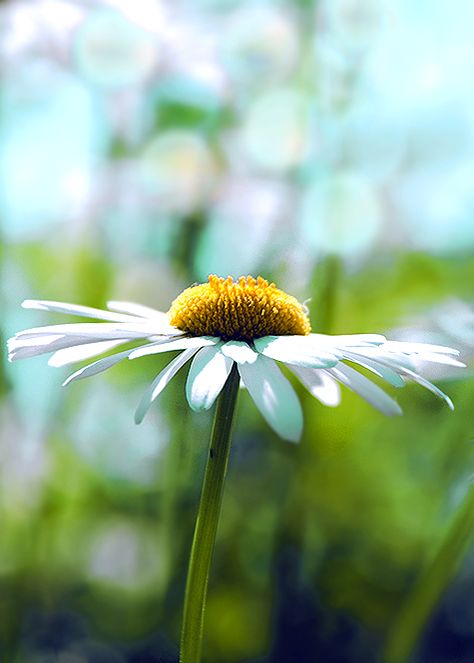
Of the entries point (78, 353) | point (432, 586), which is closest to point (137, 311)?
point (78, 353)

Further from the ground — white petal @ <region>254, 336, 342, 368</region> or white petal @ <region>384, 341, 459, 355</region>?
white petal @ <region>384, 341, 459, 355</region>

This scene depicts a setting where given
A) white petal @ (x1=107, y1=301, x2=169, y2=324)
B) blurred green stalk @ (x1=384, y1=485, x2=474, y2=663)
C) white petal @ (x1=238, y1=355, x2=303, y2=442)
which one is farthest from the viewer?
blurred green stalk @ (x1=384, y1=485, x2=474, y2=663)

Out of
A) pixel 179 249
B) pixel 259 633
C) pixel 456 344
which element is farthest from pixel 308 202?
pixel 259 633

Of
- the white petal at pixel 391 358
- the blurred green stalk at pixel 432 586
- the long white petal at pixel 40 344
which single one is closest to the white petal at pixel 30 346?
the long white petal at pixel 40 344

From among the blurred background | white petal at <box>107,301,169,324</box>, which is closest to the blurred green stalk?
the blurred background

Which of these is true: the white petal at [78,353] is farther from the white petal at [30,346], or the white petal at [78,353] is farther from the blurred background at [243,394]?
the blurred background at [243,394]

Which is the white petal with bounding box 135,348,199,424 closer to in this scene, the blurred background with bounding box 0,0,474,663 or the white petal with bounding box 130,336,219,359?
the white petal with bounding box 130,336,219,359
